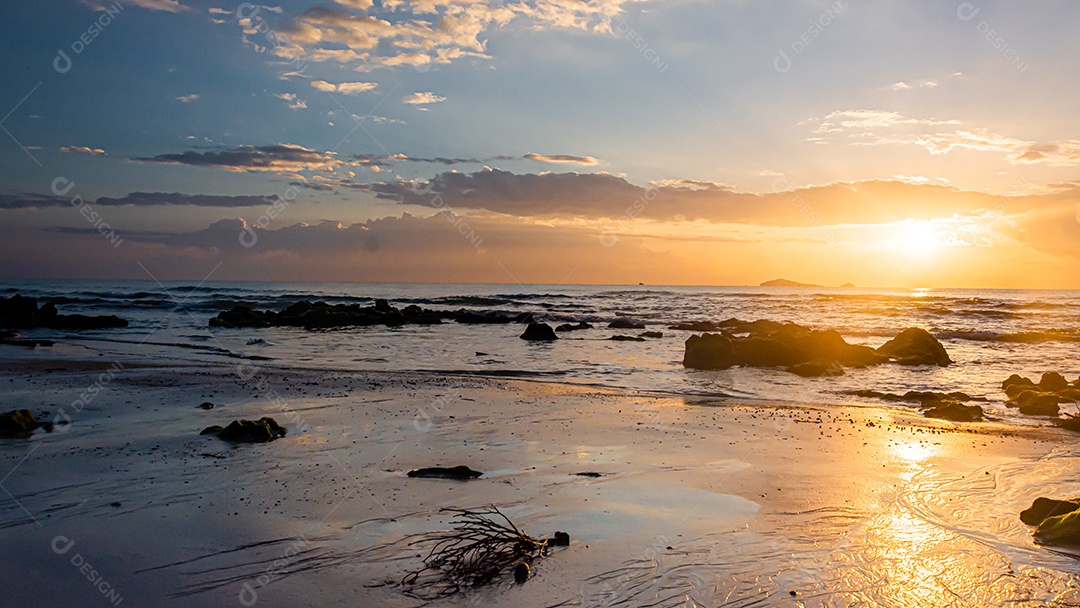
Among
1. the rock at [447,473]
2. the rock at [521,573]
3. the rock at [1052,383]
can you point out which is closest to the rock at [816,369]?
the rock at [1052,383]

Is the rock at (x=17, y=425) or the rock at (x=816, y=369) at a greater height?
the rock at (x=816, y=369)

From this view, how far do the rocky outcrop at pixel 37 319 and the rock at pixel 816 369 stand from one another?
111ft

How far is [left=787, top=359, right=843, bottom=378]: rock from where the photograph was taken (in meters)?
19.0

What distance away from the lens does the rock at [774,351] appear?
20500mm

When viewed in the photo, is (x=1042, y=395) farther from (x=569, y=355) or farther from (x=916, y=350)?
(x=569, y=355)

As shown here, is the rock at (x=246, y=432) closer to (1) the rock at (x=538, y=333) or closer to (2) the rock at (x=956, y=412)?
(2) the rock at (x=956, y=412)

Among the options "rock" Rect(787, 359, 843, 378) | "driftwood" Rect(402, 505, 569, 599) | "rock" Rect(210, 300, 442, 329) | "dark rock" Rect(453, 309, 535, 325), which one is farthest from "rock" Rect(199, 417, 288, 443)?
"dark rock" Rect(453, 309, 535, 325)

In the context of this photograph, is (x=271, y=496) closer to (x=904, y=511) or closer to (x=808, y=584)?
(x=808, y=584)

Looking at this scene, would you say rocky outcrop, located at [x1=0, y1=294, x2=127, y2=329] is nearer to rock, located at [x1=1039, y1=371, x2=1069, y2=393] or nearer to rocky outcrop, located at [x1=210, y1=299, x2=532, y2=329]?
rocky outcrop, located at [x1=210, y1=299, x2=532, y2=329]

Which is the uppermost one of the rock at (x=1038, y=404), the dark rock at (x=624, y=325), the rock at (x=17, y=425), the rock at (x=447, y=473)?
the rock at (x=1038, y=404)

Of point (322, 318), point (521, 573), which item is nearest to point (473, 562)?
point (521, 573)

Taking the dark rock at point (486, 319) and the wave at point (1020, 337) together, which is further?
the dark rock at point (486, 319)

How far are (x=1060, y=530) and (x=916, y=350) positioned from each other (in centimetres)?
1889

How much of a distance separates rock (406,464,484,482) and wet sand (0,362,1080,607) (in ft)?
0.91
